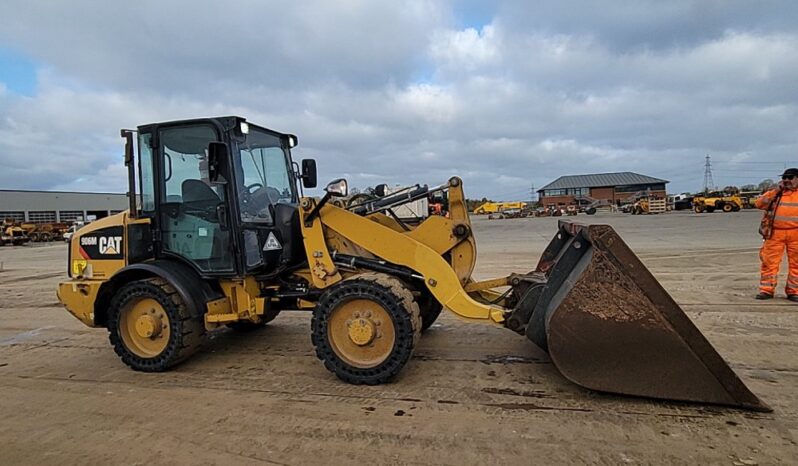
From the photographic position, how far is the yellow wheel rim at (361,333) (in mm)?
4039

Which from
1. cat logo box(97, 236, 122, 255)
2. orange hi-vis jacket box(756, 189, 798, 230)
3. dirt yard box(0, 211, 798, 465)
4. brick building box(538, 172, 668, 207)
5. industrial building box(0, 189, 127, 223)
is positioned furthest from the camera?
brick building box(538, 172, 668, 207)

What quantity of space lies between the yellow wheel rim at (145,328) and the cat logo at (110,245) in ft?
1.93

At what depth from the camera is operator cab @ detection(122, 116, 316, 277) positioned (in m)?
4.53

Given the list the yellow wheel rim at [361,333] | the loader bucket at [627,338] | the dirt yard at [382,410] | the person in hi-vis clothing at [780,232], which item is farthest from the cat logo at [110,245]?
the person in hi-vis clothing at [780,232]

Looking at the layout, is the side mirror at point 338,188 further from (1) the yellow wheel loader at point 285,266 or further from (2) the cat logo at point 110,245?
(2) the cat logo at point 110,245

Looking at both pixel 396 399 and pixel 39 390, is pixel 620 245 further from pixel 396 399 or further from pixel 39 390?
pixel 39 390

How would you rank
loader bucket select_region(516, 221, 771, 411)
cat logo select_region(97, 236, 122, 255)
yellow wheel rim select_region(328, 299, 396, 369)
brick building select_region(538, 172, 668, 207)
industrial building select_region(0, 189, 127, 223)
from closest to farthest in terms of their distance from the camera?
1. loader bucket select_region(516, 221, 771, 411)
2. yellow wheel rim select_region(328, 299, 396, 369)
3. cat logo select_region(97, 236, 122, 255)
4. industrial building select_region(0, 189, 127, 223)
5. brick building select_region(538, 172, 668, 207)

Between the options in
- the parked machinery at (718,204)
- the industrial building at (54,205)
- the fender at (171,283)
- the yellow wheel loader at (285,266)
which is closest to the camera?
the yellow wheel loader at (285,266)

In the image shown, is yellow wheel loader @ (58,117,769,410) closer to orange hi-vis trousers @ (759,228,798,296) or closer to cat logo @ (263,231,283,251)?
cat logo @ (263,231,283,251)

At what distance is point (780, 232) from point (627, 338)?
484 cm

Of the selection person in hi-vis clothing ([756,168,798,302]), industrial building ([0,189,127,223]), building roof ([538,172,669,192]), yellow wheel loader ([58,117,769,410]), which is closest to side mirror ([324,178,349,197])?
yellow wheel loader ([58,117,769,410])

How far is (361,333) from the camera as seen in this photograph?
4.03 metres

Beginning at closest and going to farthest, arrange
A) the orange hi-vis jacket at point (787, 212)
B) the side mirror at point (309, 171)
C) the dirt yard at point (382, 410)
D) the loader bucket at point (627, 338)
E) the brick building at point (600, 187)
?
1. the dirt yard at point (382, 410)
2. the loader bucket at point (627, 338)
3. the side mirror at point (309, 171)
4. the orange hi-vis jacket at point (787, 212)
5. the brick building at point (600, 187)

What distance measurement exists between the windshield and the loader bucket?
9.25 feet
